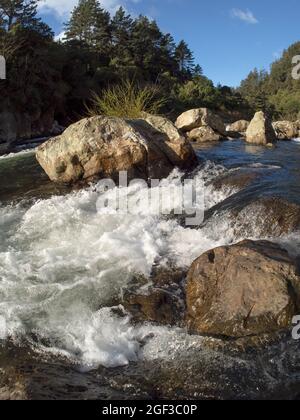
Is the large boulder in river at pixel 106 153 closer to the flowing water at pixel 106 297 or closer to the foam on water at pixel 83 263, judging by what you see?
the flowing water at pixel 106 297

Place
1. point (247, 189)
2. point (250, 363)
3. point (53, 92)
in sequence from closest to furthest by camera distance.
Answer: point (250, 363)
point (247, 189)
point (53, 92)

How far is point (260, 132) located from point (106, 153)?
7029mm

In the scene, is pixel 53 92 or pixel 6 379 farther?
pixel 53 92

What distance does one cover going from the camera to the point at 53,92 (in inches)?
1088

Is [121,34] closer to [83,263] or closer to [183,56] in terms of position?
[183,56]

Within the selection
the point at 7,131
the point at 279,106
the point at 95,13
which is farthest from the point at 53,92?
the point at 279,106

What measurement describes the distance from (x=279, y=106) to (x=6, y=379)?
173ft

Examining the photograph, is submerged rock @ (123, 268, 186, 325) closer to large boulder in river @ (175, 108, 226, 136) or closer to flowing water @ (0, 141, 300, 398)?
flowing water @ (0, 141, 300, 398)

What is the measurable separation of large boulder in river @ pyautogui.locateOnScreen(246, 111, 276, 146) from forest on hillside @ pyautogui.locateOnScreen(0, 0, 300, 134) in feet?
21.0

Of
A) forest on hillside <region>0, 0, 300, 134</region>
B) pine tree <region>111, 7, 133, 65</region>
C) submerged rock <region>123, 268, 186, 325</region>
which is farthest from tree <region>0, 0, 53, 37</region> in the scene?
submerged rock <region>123, 268, 186, 325</region>

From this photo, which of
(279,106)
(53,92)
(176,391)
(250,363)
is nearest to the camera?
(176,391)

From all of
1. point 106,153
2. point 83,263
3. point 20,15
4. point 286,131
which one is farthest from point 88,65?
point 83,263
